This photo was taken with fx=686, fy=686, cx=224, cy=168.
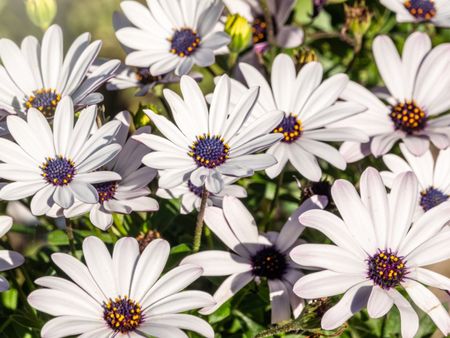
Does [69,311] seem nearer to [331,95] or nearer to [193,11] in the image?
[331,95]

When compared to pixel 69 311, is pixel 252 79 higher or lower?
higher

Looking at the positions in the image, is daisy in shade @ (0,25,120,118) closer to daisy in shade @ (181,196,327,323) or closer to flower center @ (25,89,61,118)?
flower center @ (25,89,61,118)

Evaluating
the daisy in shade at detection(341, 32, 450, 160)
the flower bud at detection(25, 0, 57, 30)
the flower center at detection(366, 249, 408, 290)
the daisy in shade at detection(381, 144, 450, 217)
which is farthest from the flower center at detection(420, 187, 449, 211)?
the flower bud at detection(25, 0, 57, 30)

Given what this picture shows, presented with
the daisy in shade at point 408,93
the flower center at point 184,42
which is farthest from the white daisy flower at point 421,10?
the flower center at point 184,42

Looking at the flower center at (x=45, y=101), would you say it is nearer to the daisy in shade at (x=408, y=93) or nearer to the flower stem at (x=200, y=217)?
the flower stem at (x=200, y=217)

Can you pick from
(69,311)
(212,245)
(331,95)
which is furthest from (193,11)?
(69,311)

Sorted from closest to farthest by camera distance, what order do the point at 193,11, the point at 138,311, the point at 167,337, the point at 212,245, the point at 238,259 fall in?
the point at 167,337, the point at 138,311, the point at 238,259, the point at 212,245, the point at 193,11
